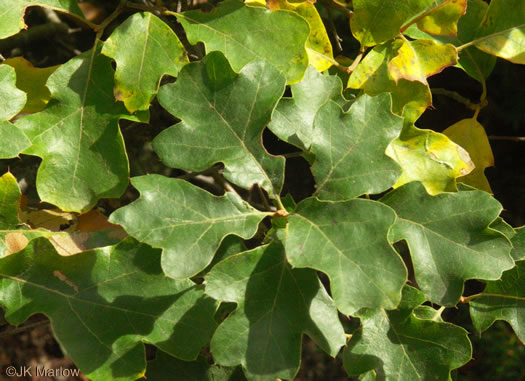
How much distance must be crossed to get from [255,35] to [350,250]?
492 mm

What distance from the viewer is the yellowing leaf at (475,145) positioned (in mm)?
1514

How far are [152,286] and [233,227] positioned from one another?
0.22 metres

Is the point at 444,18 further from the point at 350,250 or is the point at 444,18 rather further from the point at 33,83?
the point at 33,83

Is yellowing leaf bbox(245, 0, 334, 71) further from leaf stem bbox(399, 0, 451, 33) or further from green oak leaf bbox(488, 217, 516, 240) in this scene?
green oak leaf bbox(488, 217, 516, 240)

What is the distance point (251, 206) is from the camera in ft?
3.99

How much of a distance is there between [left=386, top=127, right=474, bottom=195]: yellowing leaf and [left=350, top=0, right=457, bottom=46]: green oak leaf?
0.73 feet

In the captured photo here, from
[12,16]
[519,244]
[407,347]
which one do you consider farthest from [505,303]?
[12,16]

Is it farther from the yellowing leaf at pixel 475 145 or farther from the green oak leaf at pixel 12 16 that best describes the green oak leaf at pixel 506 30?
the green oak leaf at pixel 12 16

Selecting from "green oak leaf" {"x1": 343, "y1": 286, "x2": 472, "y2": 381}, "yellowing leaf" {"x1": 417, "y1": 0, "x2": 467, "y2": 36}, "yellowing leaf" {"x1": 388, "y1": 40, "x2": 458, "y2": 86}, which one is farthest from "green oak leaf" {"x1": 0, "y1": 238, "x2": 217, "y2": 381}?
"yellowing leaf" {"x1": 417, "y1": 0, "x2": 467, "y2": 36}

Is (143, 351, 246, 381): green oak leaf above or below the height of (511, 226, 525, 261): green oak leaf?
below

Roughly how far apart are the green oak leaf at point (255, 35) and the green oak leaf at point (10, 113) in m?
0.38

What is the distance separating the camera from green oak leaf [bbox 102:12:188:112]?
1.25m

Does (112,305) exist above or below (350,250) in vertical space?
below

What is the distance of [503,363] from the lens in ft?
9.61
